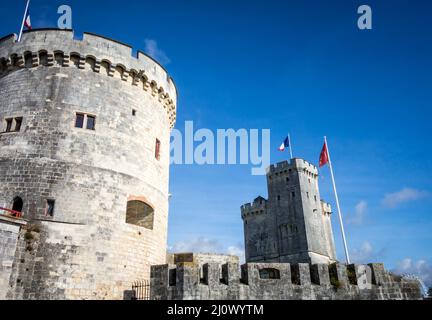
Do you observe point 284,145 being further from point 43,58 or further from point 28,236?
point 28,236

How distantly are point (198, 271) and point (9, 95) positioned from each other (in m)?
11.0

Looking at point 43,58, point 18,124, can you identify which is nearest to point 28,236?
point 18,124

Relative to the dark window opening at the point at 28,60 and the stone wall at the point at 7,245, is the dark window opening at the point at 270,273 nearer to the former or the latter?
the stone wall at the point at 7,245

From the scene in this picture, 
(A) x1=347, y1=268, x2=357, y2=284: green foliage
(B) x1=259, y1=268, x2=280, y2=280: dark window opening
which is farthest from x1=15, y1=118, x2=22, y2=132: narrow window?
(A) x1=347, y1=268, x2=357, y2=284: green foliage

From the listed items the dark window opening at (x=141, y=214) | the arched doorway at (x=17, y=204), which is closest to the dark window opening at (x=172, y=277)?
the dark window opening at (x=141, y=214)

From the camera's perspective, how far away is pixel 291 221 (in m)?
42.8

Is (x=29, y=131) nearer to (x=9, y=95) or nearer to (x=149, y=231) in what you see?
(x=9, y=95)

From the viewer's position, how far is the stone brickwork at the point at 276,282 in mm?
10312

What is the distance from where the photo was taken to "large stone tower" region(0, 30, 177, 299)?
11.6 m

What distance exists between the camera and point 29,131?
13398 millimetres

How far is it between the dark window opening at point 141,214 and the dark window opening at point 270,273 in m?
5.39

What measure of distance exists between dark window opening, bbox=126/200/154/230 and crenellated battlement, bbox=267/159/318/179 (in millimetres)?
31995
